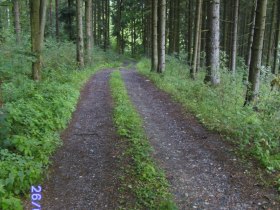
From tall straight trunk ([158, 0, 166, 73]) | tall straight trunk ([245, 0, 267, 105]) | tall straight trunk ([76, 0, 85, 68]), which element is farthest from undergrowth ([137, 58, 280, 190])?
tall straight trunk ([76, 0, 85, 68])

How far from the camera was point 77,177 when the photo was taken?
5125 millimetres

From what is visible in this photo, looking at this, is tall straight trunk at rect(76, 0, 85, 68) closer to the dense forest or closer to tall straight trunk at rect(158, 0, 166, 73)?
tall straight trunk at rect(158, 0, 166, 73)

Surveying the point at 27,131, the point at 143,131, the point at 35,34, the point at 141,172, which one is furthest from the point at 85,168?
the point at 35,34

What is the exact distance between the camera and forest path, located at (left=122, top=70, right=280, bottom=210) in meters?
4.40

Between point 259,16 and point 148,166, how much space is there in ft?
18.7

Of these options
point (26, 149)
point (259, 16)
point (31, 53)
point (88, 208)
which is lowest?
point (88, 208)

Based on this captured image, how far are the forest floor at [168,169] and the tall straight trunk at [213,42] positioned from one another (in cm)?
383

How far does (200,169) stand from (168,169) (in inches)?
23.6

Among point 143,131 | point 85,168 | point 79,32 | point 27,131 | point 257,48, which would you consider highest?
point 79,32

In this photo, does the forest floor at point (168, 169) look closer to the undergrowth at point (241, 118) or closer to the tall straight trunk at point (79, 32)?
the undergrowth at point (241, 118)

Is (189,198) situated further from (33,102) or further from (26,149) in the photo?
(33,102)

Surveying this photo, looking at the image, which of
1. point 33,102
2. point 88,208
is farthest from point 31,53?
point 88,208

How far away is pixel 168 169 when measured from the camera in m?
5.34

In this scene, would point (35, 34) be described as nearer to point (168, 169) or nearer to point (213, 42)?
point (213, 42)
